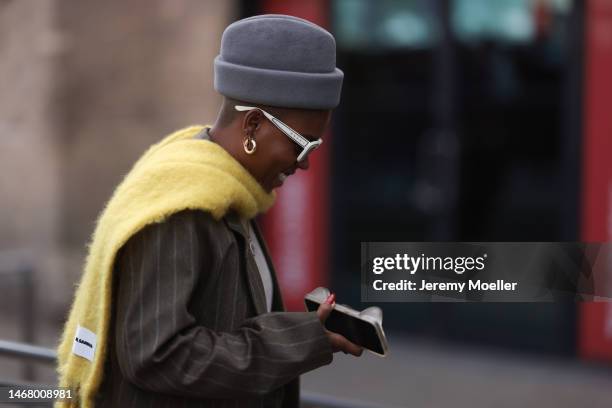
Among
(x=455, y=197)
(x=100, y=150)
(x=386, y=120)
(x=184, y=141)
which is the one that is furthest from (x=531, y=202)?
(x=184, y=141)

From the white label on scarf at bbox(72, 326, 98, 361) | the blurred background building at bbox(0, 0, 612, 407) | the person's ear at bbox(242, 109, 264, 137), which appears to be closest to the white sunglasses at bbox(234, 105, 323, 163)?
the person's ear at bbox(242, 109, 264, 137)

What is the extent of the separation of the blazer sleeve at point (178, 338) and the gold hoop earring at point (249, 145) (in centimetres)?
19

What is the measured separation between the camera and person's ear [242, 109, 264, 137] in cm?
193

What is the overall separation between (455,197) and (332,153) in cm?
102

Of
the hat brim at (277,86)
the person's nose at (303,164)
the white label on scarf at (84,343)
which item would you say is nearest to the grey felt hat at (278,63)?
the hat brim at (277,86)

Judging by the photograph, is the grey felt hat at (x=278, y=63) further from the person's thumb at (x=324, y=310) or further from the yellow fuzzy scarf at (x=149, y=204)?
the person's thumb at (x=324, y=310)

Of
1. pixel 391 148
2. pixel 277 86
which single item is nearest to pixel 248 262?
pixel 277 86

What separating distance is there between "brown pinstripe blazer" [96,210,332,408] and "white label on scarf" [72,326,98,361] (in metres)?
0.04

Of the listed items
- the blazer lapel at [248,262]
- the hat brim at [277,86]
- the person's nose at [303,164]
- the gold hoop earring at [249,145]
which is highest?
the hat brim at [277,86]

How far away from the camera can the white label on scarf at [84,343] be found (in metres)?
1.93

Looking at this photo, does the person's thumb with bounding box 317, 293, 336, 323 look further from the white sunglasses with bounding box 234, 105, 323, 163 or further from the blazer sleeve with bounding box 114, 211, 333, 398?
the white sunglasses with bounding box 234, 105, 323, 163

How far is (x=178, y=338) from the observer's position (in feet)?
5.87

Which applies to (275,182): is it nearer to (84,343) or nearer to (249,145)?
(249,145)

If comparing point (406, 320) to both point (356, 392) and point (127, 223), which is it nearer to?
→ point (356, 392)
